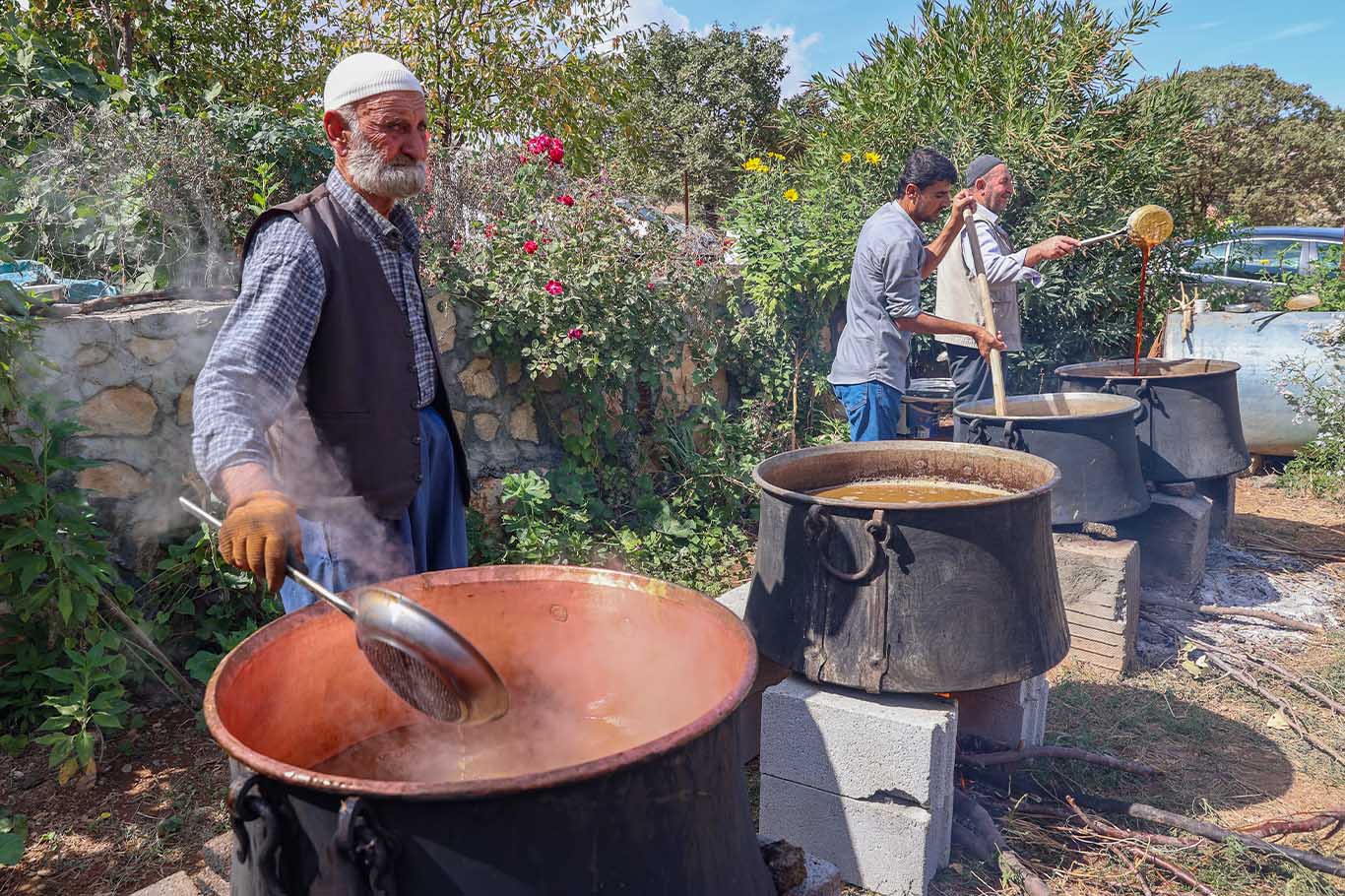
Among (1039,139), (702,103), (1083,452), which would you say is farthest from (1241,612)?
(702,103)

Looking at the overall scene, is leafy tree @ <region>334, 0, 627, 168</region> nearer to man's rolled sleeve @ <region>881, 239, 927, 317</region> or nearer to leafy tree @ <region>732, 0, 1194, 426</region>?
leafy tree @ <region>732, 0, 1194, 426</region>

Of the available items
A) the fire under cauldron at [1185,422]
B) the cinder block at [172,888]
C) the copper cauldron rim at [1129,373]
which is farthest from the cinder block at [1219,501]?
the cinder block at [172,888]

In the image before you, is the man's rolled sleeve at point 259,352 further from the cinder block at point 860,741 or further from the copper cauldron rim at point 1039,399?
the copper cauldron rim at point 1039,399

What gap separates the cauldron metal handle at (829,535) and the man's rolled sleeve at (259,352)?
1424 mm

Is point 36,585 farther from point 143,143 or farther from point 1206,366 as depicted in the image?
point 1206,366

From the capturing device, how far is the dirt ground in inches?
109

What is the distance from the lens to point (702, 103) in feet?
70.5

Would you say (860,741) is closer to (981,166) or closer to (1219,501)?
(981,166)

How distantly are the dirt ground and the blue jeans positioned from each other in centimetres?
138

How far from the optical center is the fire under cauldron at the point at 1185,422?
517 centimetres

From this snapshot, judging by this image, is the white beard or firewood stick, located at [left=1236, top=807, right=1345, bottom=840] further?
firewood stick, located at [left=1236, top=807, right=1345, bottom=840]

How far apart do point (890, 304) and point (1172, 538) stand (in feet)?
6.84

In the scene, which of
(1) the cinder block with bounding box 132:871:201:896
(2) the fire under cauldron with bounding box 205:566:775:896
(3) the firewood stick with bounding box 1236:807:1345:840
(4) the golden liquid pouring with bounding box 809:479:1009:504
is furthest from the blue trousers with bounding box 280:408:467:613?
(3) the firewood stick with bounding box 1236:807:1345:840

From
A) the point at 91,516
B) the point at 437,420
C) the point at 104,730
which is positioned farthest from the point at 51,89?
the point at 437,420
